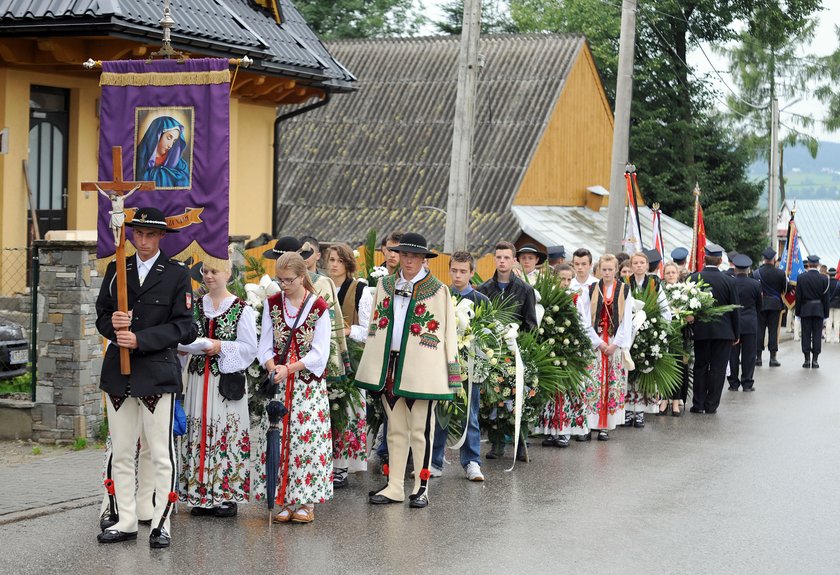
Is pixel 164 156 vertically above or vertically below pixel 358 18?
below

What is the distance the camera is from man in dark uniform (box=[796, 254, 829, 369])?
22.9 meters

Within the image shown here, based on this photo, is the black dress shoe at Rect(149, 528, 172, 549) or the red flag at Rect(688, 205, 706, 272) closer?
the black dress shoe at Rect(149, 528, 172, 549)

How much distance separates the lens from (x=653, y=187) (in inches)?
1644

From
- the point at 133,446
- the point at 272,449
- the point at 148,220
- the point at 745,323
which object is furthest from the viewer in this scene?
the point at 745,323

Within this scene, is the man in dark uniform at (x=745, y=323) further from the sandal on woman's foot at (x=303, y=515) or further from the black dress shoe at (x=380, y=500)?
the sandal on woman's foot at (x=303, y=515)

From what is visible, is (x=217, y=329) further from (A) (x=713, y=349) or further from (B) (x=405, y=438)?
(A) (x=713, y=349)

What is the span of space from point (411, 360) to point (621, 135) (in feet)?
37.5

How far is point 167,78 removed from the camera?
970 cm

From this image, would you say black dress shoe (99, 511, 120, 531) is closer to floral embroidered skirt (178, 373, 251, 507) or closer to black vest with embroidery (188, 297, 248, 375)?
floral embroidered skirt (178, 373, 251, 507)

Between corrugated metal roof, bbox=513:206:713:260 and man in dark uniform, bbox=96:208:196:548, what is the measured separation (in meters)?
19.0

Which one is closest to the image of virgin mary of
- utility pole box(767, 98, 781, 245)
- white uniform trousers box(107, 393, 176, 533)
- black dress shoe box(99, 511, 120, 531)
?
white uniform trousers box(107, 393, 176, 533)

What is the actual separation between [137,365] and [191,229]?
1.59 metres

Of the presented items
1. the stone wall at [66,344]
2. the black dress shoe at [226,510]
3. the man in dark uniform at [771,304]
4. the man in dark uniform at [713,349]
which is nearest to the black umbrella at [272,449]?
the black dress shoe at [226,510]

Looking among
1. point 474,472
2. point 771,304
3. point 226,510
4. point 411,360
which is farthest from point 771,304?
point 226,510
